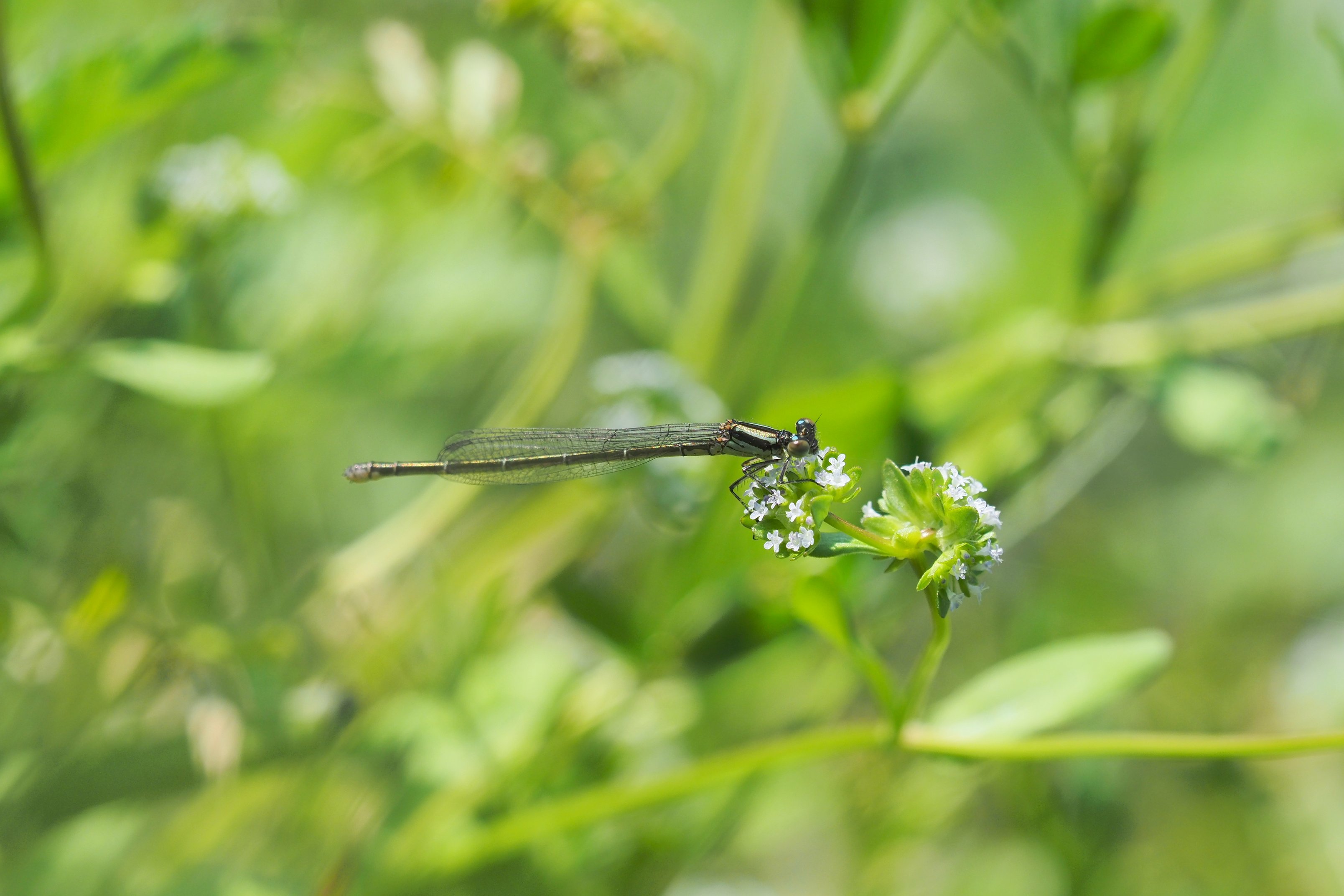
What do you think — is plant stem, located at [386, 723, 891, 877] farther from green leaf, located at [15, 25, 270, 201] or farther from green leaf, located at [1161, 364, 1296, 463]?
green leaf, located at [15, 25, 270, 201]

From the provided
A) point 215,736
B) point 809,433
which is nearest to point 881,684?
point 809,433

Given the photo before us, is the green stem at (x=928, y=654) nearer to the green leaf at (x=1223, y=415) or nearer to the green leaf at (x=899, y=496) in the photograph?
the green leaf at (x=899, y=496)

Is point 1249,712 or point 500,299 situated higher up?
point 500,299

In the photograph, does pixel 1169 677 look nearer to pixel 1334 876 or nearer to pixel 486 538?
pixel 1334 876

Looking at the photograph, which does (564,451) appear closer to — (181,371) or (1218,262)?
(181,371)

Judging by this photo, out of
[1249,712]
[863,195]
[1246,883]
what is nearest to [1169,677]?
[1249,712]

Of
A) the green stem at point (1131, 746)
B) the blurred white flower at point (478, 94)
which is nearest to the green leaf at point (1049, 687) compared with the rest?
the green stem at point (1131, 746)
